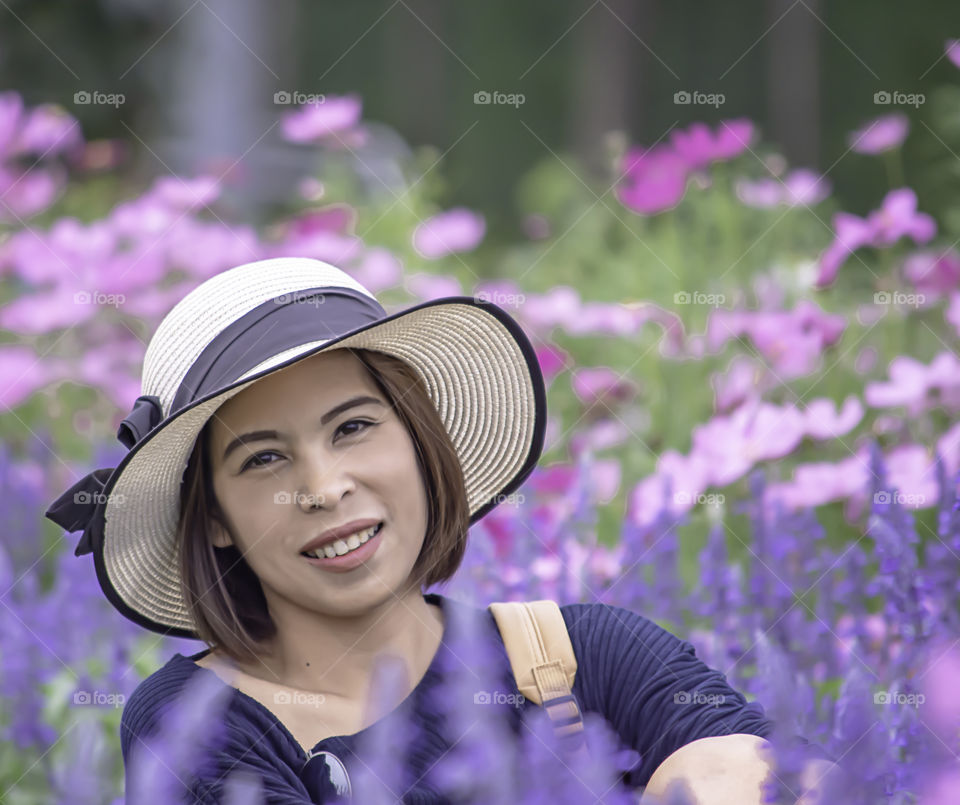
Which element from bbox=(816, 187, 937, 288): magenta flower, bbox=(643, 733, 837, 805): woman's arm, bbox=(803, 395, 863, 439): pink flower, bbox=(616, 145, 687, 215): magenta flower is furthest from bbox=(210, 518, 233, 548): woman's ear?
bbox=(616, 145, 687, 215): magenta flower

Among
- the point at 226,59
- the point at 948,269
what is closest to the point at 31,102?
the point at 226,59

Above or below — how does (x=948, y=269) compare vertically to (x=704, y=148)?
below

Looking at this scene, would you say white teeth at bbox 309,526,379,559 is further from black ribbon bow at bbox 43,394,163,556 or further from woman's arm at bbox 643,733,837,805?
woman's arm at bbox 643,733,837,805

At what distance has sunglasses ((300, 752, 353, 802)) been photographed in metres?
1.33

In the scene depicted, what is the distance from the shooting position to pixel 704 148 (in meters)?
3.08

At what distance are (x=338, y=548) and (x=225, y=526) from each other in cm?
19

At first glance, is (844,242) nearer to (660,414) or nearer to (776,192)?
(660,414)

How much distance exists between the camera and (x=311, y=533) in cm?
139

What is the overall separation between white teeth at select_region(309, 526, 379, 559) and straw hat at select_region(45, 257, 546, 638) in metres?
0.21

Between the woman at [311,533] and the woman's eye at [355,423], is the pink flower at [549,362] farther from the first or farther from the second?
the woman's eye at [355,423]

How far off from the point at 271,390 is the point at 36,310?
2.12m

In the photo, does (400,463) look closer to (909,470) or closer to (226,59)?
(909,470)

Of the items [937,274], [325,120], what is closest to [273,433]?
[937,274]

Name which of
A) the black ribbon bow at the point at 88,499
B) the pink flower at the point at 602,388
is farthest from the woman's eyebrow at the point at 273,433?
the pink flower at the point at 602,388
